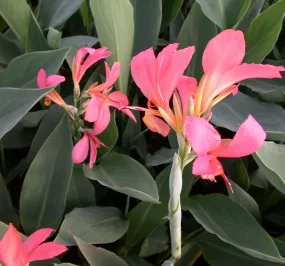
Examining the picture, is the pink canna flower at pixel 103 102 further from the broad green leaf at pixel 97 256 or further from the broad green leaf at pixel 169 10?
the broad green leaf at pixel 169 10

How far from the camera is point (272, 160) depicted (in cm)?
50

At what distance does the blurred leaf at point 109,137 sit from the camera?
587 mm

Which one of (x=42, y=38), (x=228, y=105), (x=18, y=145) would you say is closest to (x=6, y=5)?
(x=42, y=38)

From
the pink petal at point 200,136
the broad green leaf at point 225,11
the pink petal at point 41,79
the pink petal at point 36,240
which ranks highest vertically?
the pink petal at point 200,136

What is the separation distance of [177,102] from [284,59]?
422 mm

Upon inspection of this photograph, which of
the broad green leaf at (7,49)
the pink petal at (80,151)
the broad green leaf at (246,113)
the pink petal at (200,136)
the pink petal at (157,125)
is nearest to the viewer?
the pink petal at (200,136)

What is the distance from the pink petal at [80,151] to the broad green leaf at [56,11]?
0.26 metres

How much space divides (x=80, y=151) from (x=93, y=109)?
0.17 ft

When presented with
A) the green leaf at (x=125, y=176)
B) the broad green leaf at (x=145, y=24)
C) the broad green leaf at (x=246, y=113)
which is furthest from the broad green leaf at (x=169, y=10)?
the green leaf at (x=125, y=176)

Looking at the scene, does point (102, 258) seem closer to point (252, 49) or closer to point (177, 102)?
point (177, 102)

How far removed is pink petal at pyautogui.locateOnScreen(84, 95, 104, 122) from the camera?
0.49 metres

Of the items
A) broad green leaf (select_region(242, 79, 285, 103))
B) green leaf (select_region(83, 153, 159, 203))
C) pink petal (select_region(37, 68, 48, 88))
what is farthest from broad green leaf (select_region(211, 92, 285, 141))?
pink petal (select_region(37, 68, 48, 88))

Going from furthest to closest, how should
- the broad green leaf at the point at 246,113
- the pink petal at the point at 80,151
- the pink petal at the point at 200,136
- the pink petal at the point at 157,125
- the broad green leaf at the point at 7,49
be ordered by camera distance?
the broad green leaf at the point at 7,49
the broad green leaf at the point at 246,113
the pink petal at the point at 80,151
the pink petal at the point at 157,125
the pink petal at the point at 200,136

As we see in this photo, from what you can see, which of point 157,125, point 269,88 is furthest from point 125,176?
point 269,88
